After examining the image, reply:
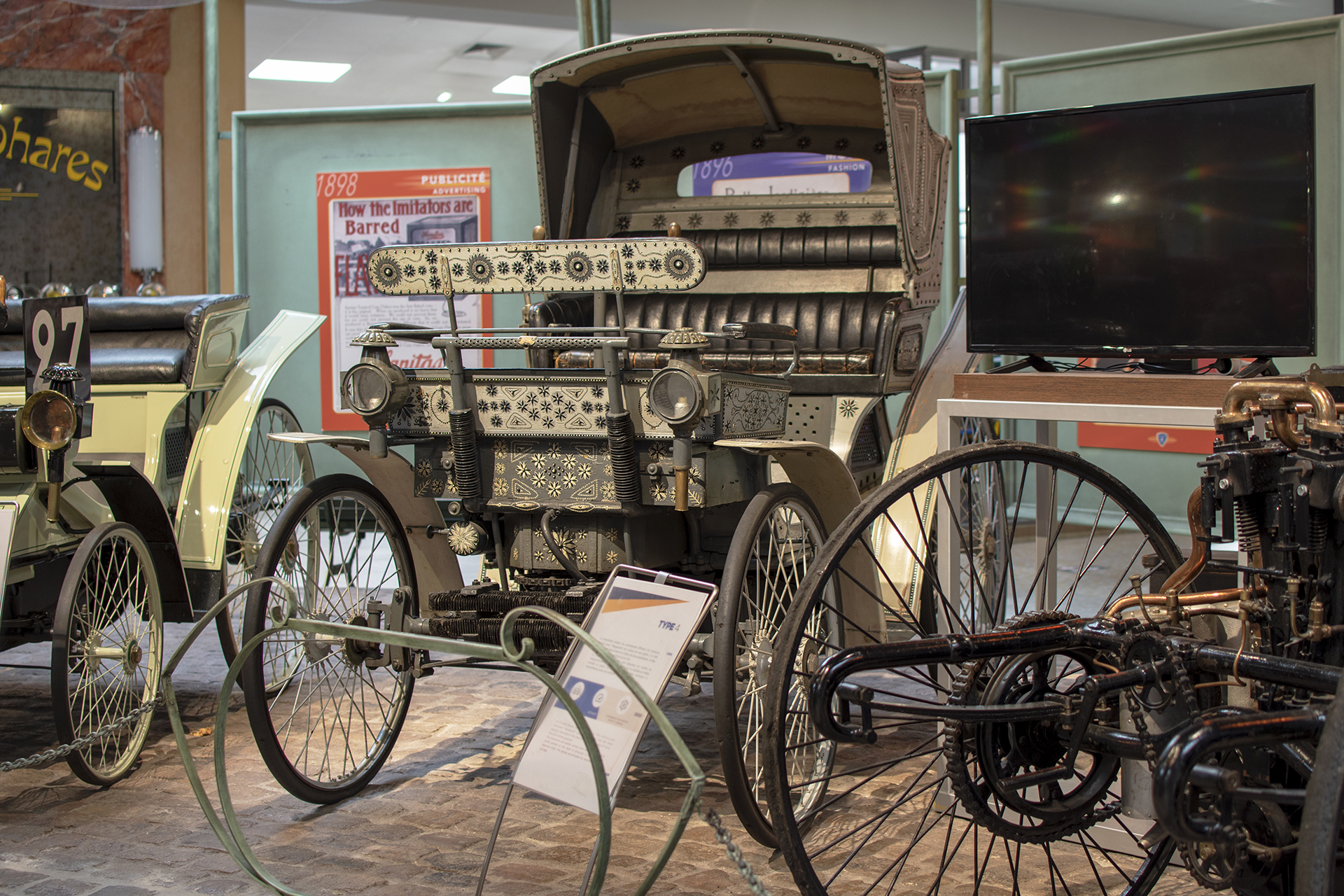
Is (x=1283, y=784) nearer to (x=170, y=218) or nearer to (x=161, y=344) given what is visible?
(x=161, y=344)

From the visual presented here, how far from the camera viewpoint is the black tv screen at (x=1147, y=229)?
118 inches

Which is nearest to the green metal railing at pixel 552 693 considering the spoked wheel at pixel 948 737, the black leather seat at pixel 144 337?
the spoked wheel at pixel 948 737

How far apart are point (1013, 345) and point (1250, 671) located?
1.61 metres

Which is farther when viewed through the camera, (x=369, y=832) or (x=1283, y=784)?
(x=369, y=832)

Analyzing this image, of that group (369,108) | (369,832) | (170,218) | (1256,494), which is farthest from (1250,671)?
(170,218)

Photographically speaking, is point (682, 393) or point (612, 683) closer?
point (612, 683)

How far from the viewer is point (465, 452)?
3455 millimetres

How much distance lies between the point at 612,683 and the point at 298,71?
13.1 meters

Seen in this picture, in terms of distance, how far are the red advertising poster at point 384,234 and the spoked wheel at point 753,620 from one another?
4.09m

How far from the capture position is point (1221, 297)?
10.1ft

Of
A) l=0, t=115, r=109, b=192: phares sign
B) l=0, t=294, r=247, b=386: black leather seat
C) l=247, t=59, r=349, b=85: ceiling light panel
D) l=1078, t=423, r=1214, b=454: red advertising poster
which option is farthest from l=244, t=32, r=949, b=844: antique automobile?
l=247, t=59, r=349, b=85: ceiling light panel

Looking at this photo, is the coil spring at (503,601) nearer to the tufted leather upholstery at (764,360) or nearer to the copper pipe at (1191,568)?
the tufted leather upholstery at (764,360)

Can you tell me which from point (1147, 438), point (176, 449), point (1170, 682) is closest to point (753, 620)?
point (1170, 682)

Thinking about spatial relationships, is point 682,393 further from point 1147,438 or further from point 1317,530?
point 1147,438
